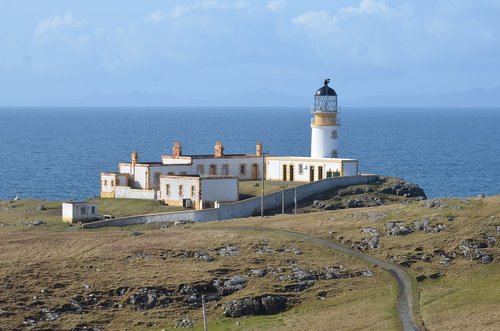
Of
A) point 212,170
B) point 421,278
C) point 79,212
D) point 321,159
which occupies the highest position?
point 321,159

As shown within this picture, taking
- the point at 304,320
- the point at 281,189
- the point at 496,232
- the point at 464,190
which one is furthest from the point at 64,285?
the point at 464,190

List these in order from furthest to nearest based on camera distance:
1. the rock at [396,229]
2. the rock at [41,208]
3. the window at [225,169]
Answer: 1. the window at [225,169]
2. the rock at [41,208]
3. the rock at [396,229]

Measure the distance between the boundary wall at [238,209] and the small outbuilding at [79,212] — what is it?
3.77m

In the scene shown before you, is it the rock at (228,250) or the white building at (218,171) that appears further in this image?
the white building at (218,171)

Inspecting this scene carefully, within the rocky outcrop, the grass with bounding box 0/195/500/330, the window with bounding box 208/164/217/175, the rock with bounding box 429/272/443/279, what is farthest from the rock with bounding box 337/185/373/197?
the rock with bounding box 429/272/443/279

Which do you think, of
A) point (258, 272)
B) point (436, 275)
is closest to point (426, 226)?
point (436, 275)

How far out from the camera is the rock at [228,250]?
252 ft

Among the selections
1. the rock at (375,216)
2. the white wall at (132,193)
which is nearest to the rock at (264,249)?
the rock at (375,216)

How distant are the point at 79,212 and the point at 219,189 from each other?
12.9 metres

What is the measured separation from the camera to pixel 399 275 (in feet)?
239

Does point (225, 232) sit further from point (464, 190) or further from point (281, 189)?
point (464, 190)

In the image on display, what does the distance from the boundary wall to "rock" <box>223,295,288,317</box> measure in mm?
26928

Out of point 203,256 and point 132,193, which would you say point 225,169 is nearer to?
point 132,193

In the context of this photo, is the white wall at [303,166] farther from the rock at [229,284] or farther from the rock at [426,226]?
the rock at [229,284]
